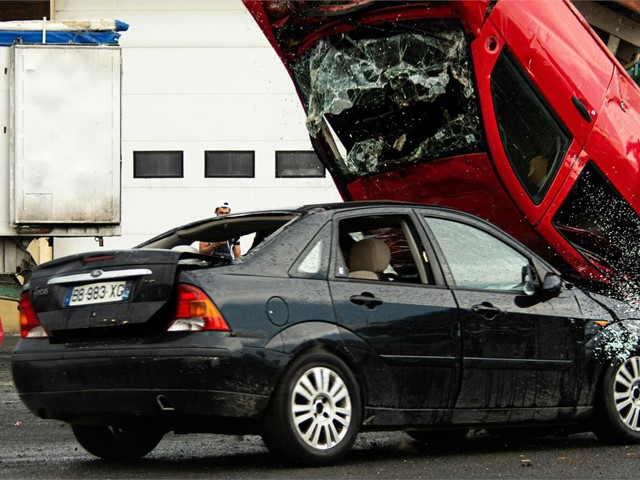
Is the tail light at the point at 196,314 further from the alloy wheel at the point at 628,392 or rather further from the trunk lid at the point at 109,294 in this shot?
the alloy wheel at the point at 628,392

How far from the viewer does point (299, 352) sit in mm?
6578

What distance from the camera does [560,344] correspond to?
7680 millimetres

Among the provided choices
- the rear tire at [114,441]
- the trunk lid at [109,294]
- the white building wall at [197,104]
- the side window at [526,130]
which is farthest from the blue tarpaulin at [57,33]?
the trunk lid at [109,294]

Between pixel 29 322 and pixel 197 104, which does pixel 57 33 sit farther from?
pixel 29 322

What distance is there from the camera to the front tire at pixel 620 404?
7852 millimetres

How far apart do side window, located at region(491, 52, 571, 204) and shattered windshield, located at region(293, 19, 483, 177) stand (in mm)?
185

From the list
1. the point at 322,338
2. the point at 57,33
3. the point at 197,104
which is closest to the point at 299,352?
the point at 322,338

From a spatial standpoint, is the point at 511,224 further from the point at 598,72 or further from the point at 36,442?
the point at 36,442

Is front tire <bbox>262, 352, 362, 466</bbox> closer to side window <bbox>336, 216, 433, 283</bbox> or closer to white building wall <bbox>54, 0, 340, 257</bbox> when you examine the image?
side window <bbox>336, 216, 433, 283</bbox>

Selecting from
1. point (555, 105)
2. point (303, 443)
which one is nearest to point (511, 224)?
point (555, 105)

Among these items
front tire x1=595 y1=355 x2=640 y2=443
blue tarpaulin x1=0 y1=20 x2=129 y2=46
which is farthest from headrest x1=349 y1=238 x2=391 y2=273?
blue tarpaulin x1=0 y1=20 x2=129 y2=46

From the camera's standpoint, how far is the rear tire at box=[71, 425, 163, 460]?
284 inches

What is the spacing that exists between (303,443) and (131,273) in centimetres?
117

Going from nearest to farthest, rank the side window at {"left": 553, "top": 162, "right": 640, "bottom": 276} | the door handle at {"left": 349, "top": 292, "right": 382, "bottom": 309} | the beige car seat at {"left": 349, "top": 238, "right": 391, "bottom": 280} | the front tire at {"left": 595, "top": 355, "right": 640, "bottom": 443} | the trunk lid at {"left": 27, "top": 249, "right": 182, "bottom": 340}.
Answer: the trunk lid at {"left": 27, "top": 249, "right": 182, "bottom": 340} < the door handle at {"left": 349, "top": 292, "right": 382, "bottom": 309} < the beige car seat at {"left": 349, "top": 238, "right": 391, "bottom": 280} < the front tire at {"left": 595, "top": 355, "right": 640, "bottom": 443} < the side window at {"left": 553, "top": 162, "right": 640, "bottom": 276}
